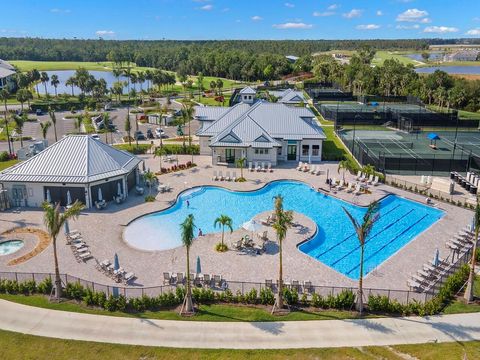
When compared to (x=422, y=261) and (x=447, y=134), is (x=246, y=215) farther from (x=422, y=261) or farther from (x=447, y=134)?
(x=447, y=134)

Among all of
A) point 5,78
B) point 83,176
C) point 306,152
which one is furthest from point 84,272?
point 5,78

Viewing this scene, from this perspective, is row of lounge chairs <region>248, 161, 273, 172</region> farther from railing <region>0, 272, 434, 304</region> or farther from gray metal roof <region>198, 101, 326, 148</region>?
railing <region>0, 272, 434, 304</region>

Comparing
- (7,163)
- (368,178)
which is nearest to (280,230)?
(368,178)

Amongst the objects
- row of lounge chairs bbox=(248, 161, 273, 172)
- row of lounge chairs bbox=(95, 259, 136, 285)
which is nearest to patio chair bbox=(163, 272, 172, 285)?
row of lounge chairs bbox=(95, 259, 136, 285)

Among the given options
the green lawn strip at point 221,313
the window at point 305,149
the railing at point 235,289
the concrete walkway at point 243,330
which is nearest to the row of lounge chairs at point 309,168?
the window at point 305,149

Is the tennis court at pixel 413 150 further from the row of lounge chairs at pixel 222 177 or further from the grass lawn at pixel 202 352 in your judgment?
the grass lawn at pixel 202 352
